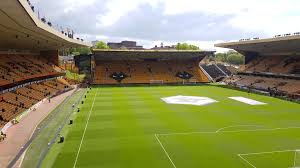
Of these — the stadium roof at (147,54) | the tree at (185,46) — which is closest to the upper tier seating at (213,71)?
the stadium roof at (147,54)

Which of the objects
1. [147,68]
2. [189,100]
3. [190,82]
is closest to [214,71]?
[190,82]

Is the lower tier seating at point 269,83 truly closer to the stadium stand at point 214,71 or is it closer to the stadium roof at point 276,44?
the stadium roof at point 276,44

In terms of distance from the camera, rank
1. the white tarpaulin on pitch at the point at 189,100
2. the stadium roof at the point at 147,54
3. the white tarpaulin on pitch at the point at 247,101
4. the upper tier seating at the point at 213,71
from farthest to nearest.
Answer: the upper tier seating at the point at 213,71 → the stadium roof at the point at 147,54 → the white tarpaulin on pitch at the point at 189,100 → the white tarpaulin on pitch at the point at 247,101

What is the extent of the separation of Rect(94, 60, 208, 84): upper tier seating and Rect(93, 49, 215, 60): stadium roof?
6.00ft

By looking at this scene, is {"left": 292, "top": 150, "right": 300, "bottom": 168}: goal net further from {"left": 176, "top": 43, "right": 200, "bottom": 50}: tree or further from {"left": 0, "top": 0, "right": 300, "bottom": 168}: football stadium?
{"left": 176, "top": 43, "right": 200, "bottom": 50}: tree

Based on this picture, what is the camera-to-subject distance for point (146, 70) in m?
74.6

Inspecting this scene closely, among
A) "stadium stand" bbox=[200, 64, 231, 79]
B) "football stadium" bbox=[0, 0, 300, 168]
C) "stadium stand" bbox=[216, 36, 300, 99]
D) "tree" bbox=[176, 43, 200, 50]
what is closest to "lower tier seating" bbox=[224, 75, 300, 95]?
"stadium stand" bbox=[216, 36, 300, 99]

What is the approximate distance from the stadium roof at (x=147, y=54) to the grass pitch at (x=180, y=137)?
108 ft

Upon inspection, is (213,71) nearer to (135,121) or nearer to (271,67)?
(271,67)

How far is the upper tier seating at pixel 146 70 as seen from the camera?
229ft

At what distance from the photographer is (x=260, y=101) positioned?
141ft

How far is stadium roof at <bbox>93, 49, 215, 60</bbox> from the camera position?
6975cm

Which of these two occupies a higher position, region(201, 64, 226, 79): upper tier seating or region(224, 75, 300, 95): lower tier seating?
region(201, 64, 226, 79): upper tier seating

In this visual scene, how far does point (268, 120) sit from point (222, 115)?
4695 millimetres
